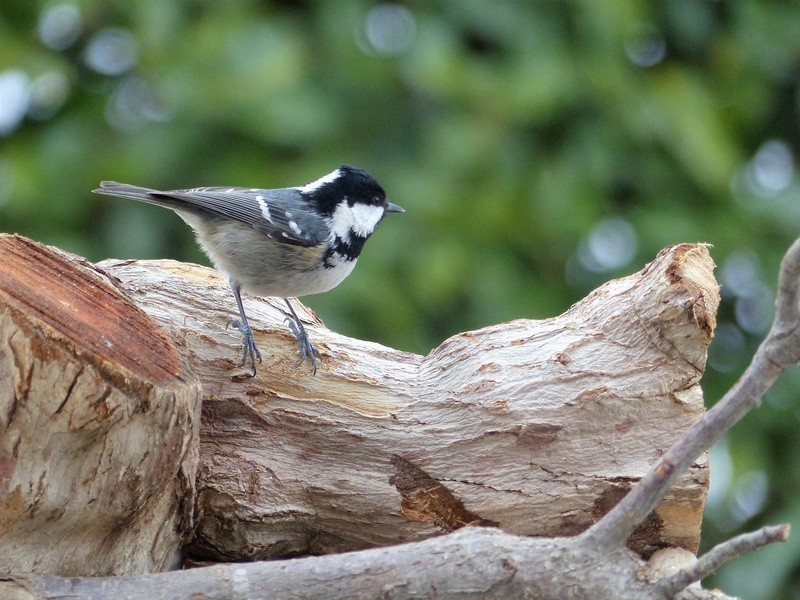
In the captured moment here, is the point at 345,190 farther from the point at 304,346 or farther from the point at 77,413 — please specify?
the point at 77,413

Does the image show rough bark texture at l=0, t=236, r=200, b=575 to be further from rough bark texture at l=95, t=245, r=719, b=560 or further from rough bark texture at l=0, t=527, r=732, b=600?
rough bark texture at l=95, t=245, r=719, b=560

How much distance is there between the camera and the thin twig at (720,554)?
1387 millimetres

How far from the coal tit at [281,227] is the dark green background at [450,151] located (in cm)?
47

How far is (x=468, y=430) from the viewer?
83.4 inches

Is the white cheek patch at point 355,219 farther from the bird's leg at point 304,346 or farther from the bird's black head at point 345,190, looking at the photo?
the bird's leg at point 304,346

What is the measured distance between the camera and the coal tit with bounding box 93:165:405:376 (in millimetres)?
2641

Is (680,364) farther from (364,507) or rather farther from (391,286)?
(391,286)

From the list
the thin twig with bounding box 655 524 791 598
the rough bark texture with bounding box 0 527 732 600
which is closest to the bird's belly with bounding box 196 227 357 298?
the rough bark texture with bounding box 0 527 732 600

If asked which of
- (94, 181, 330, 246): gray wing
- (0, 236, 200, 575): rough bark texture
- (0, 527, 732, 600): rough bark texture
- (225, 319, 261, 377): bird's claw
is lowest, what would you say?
(0, 527, 732, 600): rough bark texture

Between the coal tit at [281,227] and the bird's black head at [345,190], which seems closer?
the coal tit at [281,227]

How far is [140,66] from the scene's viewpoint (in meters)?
3.43

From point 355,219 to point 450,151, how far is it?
0.72 m

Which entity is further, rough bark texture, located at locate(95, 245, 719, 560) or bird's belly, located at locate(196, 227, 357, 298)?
bird's belly, located at locate(196, 227, 357, 298)

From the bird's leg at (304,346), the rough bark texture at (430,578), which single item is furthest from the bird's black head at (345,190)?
the rough bark texture at (430,578)
